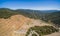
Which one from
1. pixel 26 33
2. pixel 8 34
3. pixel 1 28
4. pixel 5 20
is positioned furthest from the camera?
pixel 5 20

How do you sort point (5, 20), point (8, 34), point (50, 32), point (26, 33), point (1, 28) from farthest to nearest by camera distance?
point (50, 32), point (5, 20), point (26, 33), point (1, 28), point (8, 34)

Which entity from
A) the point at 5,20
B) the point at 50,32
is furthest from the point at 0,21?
the point at 50,32

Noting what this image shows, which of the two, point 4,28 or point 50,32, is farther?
point 50,32

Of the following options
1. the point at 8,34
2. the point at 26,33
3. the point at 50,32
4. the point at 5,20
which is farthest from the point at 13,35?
the point at 50,32

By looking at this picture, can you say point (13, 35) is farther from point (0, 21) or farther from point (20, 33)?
point (0, 21)

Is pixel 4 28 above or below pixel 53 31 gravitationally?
above

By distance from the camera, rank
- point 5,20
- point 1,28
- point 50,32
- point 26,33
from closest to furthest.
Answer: point 1,28 → point 26,33 → point 5,20 → point 50,32

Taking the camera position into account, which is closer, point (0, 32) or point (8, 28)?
point (0, 32)

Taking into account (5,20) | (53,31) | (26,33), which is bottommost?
(53,31)

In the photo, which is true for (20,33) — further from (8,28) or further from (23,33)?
(8,28)
